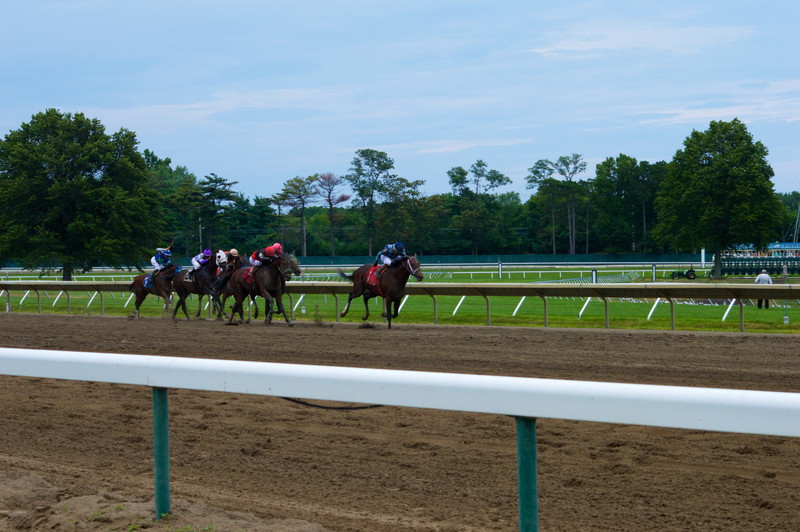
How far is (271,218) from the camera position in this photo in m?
69.5

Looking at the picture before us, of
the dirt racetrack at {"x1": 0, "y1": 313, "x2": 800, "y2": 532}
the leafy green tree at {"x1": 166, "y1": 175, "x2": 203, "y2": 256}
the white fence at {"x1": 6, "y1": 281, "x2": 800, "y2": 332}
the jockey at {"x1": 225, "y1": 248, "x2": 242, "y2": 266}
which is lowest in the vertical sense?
the dirt racetrack at {"x1": 0, "y1": 313, "x2": 800, "y2": 532}

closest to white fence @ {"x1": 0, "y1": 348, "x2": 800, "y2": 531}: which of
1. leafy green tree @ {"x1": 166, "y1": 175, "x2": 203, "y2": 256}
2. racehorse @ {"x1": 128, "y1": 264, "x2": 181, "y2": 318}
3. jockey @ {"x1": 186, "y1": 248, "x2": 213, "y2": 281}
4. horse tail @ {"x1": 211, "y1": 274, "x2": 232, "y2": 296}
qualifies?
horse tail @ {"x1": 211, "y1": 274, "x2": 232, "y2": 296}

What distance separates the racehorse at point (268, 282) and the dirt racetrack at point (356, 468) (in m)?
8.98

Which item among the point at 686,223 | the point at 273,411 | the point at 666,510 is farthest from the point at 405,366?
the point at 686,223

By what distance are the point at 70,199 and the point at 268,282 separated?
87.3 feet

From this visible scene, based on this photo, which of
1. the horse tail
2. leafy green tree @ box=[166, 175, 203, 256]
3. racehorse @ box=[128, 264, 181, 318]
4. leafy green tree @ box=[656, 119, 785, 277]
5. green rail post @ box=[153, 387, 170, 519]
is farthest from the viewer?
leafy green tree @ box=[166, 175, 203, 256]

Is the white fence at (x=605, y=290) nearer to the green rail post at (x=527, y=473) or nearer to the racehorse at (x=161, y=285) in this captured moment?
the racehorse at (x=161, y=285)

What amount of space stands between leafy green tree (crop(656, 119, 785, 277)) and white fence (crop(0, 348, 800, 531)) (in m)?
48.1

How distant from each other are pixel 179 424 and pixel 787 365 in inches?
263

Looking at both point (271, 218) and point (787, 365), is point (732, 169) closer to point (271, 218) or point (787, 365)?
point (271, 218)

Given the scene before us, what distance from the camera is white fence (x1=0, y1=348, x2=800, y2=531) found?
2.66 m

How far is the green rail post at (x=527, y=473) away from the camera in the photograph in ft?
9.67

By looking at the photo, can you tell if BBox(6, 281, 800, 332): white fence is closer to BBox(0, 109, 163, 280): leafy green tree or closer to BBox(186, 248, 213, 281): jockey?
BBox(186, 248, 213, 281): jockey

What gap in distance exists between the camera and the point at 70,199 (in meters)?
40.5
